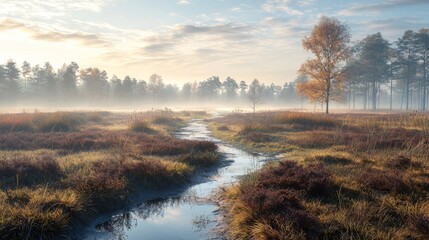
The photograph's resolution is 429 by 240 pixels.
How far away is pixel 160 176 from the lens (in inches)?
420

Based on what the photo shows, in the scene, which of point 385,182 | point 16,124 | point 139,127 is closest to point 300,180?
point 385,182

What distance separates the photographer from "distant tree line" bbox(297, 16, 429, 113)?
1446 inches

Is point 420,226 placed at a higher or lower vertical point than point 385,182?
lower

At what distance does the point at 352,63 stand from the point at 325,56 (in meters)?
42.5

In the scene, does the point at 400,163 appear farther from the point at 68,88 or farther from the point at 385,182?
the point at 68,88

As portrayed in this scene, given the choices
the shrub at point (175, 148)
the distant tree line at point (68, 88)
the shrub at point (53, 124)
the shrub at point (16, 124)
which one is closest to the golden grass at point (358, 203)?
the shrub at point (175, 148)

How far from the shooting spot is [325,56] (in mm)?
37188

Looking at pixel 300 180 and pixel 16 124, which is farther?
pixel 16 124

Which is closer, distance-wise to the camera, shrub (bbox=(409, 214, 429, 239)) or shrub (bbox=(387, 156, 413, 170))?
shrub (bbox=(409, 214, 429, 239))

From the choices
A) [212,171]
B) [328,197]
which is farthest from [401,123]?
[328,197]

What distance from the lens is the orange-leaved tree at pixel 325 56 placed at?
120 ft

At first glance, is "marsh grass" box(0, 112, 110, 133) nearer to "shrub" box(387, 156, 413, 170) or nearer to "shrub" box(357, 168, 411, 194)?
"shrub" box(357, 168, 411, 194)

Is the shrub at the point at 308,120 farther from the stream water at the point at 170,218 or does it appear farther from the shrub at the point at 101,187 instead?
the shrub at the point at 101,187

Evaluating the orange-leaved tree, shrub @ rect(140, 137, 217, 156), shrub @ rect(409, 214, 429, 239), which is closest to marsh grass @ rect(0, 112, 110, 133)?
shrub @ rect(140, 137, 217, 156)
